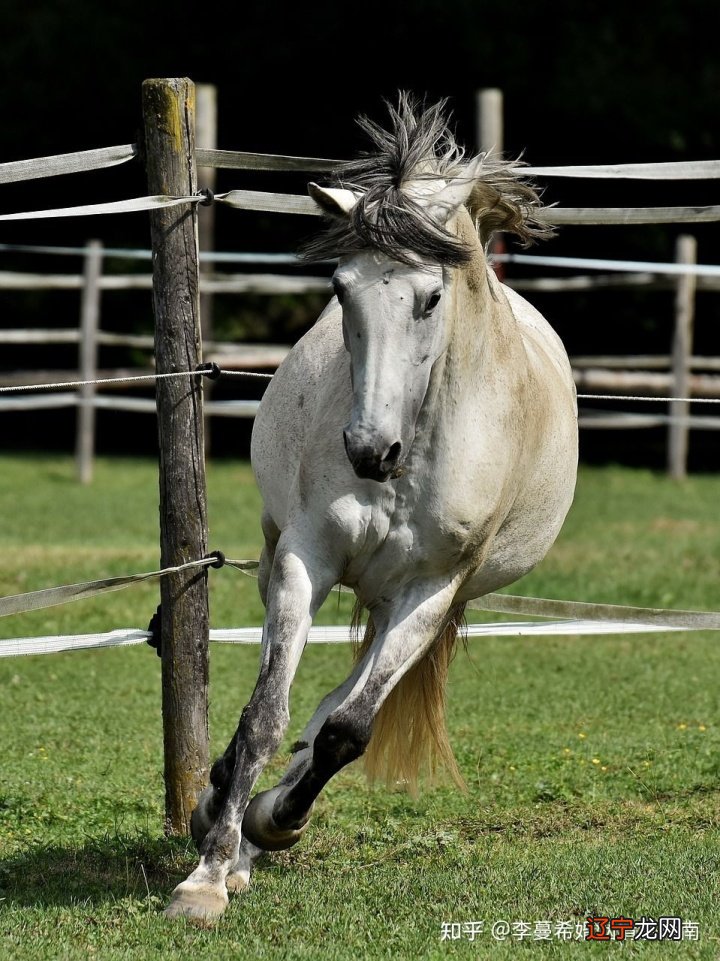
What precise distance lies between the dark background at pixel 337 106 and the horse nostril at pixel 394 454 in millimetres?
13028

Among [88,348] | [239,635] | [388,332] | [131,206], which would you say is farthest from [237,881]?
[88,348]

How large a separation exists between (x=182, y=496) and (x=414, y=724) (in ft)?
3.57

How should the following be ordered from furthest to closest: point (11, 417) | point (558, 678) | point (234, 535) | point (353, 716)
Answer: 1. point (11, 417)
2. point (234, 535)
3. point (558, 678)
4. point (353, 716)

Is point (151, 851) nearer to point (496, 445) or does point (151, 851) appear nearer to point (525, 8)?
point (496, 445)

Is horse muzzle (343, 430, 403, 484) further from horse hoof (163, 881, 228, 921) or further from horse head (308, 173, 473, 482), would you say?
horse hoof (163, 881, 228, 921)

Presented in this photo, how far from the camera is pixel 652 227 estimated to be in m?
17.1

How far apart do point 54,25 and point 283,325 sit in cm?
539

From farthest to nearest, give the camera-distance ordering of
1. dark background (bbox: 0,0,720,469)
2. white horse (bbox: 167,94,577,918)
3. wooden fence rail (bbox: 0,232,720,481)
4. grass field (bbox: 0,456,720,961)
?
1. dark background (bbox: 0,0,720,469)
2. wooden fence rail (bbox: 0,232,720,481)
3. grass field (bbox: 0,456,720,961)
4. white horse (bbox: 167,94,577,918)

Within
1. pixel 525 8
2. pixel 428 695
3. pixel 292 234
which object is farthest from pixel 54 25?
pixel 428 695

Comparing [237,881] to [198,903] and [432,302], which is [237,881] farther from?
[432,302]

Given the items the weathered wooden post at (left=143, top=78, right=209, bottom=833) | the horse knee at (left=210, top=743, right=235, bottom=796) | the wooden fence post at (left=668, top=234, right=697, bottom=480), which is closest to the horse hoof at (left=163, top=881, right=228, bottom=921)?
the horse knee at (left=210, top=743, right=235, bottom=796)

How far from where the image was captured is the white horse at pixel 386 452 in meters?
3.45

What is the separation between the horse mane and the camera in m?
3.45

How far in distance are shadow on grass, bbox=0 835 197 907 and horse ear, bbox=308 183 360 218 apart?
77.7 inches
